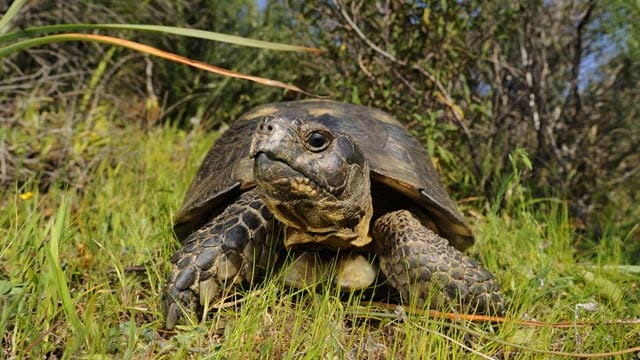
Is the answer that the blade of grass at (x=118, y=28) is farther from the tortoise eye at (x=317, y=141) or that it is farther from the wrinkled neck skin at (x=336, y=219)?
the wrinkled neck skin at (x=336, y=219)

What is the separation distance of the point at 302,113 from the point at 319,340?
3.19ft

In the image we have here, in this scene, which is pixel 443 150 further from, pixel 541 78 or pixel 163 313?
pixel 163 313

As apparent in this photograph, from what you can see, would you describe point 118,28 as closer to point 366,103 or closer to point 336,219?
point 336,219

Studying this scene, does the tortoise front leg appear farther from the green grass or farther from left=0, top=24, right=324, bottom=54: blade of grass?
left=0, top=24, right=324, bottom=54: blade of grass

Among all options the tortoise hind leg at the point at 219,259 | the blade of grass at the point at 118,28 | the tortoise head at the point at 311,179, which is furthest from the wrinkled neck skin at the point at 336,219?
the blade of grass at the point at 118,28

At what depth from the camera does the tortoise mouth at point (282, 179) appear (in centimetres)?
145

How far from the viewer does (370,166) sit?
1854mm

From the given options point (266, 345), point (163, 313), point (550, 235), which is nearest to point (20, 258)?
point (163, 313)

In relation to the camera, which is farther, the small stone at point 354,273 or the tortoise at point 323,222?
the small stone at point 354,273

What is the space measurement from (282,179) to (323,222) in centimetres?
23

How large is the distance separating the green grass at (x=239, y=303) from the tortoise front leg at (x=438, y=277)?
0.23 ft

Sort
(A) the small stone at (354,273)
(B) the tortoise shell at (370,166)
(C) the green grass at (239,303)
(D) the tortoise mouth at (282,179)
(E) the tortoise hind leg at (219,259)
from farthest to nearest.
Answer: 1. (B) the tortoise shell at (370,166)
2. (A) the small stone at (354,273)
3. (E) the tortoise hind leg at (219,259)
4. (D) the tortoise mouth at (282,179)
5. (C) the green grass at (239,303)

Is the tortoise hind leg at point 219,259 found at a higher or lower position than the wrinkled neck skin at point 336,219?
lower

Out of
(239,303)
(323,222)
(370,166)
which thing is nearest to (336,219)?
(323,222)
